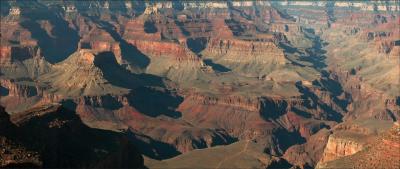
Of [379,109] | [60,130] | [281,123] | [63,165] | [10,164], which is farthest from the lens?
[379,109]

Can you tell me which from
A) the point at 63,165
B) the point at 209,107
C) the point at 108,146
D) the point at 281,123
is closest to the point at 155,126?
the point at 209,107

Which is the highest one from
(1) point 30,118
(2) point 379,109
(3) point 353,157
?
(1) point 30,118

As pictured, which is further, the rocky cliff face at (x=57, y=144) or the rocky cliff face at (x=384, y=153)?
the rocky cliff face at (x=384, y=153)

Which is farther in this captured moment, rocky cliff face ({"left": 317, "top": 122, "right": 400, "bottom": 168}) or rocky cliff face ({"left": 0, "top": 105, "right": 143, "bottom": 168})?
rocky cliff face ({"left": 317, "top": 122, "right": 400, "bottom": 168})

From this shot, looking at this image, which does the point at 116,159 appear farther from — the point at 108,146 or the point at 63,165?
the point at 63,165

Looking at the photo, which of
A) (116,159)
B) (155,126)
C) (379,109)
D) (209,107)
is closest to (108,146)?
(116,159)

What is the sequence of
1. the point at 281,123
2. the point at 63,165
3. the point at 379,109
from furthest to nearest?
the point at 379,109 → the point at 281,123 → the point at 63,165

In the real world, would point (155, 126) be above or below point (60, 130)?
below

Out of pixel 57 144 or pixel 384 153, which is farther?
pixel 57 144

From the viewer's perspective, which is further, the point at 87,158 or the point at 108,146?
the point at 108,146

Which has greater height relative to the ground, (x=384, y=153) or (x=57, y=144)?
(x=57, y=144)
